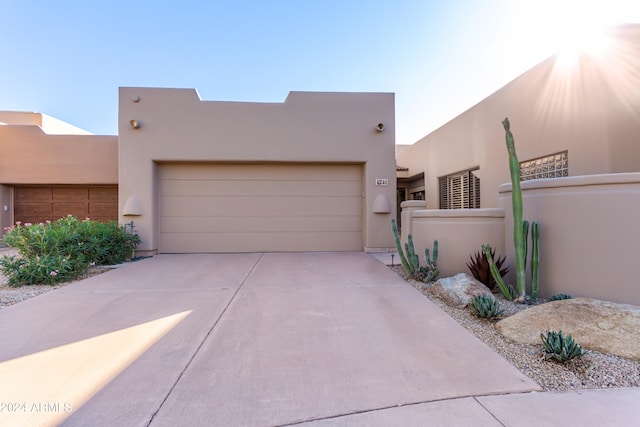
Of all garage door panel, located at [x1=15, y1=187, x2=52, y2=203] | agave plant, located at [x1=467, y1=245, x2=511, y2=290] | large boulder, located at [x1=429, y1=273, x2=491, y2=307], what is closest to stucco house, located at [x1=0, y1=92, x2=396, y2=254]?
garage door panel, located at [x1=15, y1=187, x2=52, y2=203]

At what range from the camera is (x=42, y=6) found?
26.0 ft

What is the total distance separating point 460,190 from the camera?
1129 cm

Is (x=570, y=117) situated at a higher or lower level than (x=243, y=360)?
higher

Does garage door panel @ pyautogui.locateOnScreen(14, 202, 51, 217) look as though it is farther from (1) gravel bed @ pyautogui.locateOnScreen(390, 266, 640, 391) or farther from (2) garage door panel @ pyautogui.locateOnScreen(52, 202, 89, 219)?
(1) gravel bed @ pyautogui.locateOnScreen(390, 266, 640, 391)

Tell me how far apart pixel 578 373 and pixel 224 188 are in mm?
8685

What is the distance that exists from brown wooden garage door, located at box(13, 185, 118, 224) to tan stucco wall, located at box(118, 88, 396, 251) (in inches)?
93.1

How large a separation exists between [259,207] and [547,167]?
7.95 m

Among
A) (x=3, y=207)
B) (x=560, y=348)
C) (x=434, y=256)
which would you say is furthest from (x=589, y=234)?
(x=3, y=207)

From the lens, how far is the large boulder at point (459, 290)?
168 inches

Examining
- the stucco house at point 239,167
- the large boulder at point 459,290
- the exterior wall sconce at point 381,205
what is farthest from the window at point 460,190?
the large boulder at point 459,290

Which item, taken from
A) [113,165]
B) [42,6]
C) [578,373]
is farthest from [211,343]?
[42,6]

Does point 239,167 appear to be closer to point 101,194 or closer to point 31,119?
point 101,194

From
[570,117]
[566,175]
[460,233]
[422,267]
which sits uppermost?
[570,117]

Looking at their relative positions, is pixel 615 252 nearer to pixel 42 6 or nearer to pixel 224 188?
pixel 224 188
